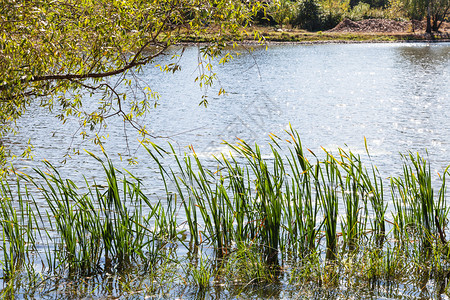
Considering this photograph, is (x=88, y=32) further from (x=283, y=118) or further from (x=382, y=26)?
(x=382, y=26)

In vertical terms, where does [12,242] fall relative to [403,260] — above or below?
above

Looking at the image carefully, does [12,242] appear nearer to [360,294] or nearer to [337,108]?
[360,294]

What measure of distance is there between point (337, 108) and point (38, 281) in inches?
790

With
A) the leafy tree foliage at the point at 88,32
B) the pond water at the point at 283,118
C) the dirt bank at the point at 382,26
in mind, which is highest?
the dirt bank at the point at 382,26

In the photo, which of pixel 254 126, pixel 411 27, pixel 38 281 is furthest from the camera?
pixel 411 27

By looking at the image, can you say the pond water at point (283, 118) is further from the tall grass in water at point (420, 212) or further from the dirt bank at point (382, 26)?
the dirt bank at point (382, 26)

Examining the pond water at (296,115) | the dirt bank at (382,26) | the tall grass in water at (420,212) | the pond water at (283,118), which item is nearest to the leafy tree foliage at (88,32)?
the pond water at (283,118)

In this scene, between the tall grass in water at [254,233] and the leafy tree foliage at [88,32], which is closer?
the tall grass in water at [254,233]

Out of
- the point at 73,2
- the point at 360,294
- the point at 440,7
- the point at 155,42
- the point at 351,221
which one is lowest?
the point at 360,294

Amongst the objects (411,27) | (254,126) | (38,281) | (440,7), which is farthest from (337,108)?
(411,27)

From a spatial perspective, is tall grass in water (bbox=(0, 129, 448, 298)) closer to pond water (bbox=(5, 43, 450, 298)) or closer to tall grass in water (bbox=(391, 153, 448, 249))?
tall grass in water (bbox=(391, 153, 448, 249))

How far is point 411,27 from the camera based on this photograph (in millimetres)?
85250

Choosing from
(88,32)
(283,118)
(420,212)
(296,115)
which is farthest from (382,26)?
(88,32)

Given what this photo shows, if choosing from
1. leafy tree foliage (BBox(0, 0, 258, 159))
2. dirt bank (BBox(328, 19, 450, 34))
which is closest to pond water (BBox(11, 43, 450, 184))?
leafy tree foliage (BBox(0, 0, 258, 159))
